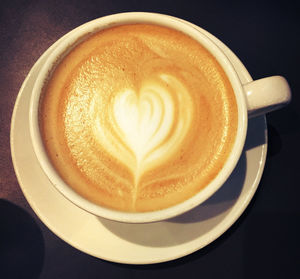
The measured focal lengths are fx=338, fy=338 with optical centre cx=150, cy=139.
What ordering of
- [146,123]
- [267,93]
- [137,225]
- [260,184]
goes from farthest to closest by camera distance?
[260,184] → [137,225] → [146,123] → [267,93]

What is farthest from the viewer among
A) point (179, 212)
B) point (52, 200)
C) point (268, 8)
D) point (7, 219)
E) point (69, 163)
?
point (268, 8)

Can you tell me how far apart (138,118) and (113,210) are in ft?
1.04

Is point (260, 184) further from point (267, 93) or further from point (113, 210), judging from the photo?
point (113, 210)

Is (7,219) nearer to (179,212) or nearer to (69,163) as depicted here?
(69,163)

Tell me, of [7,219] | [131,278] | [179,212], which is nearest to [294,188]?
[179,212]

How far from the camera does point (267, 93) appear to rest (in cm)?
102

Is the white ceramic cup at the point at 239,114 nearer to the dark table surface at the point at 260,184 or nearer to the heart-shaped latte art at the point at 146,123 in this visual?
the heart-shaped latte art at the point at 146,123

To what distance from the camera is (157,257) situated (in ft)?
3.93

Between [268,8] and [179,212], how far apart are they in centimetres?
103

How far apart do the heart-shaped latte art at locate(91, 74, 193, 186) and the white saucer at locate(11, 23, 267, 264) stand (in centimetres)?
28

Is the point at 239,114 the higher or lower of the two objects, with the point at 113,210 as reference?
higher

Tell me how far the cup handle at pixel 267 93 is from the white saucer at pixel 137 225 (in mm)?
242

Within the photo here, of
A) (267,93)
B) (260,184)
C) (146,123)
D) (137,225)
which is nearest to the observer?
(267,93)

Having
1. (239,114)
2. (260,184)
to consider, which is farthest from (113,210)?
(260,184)
